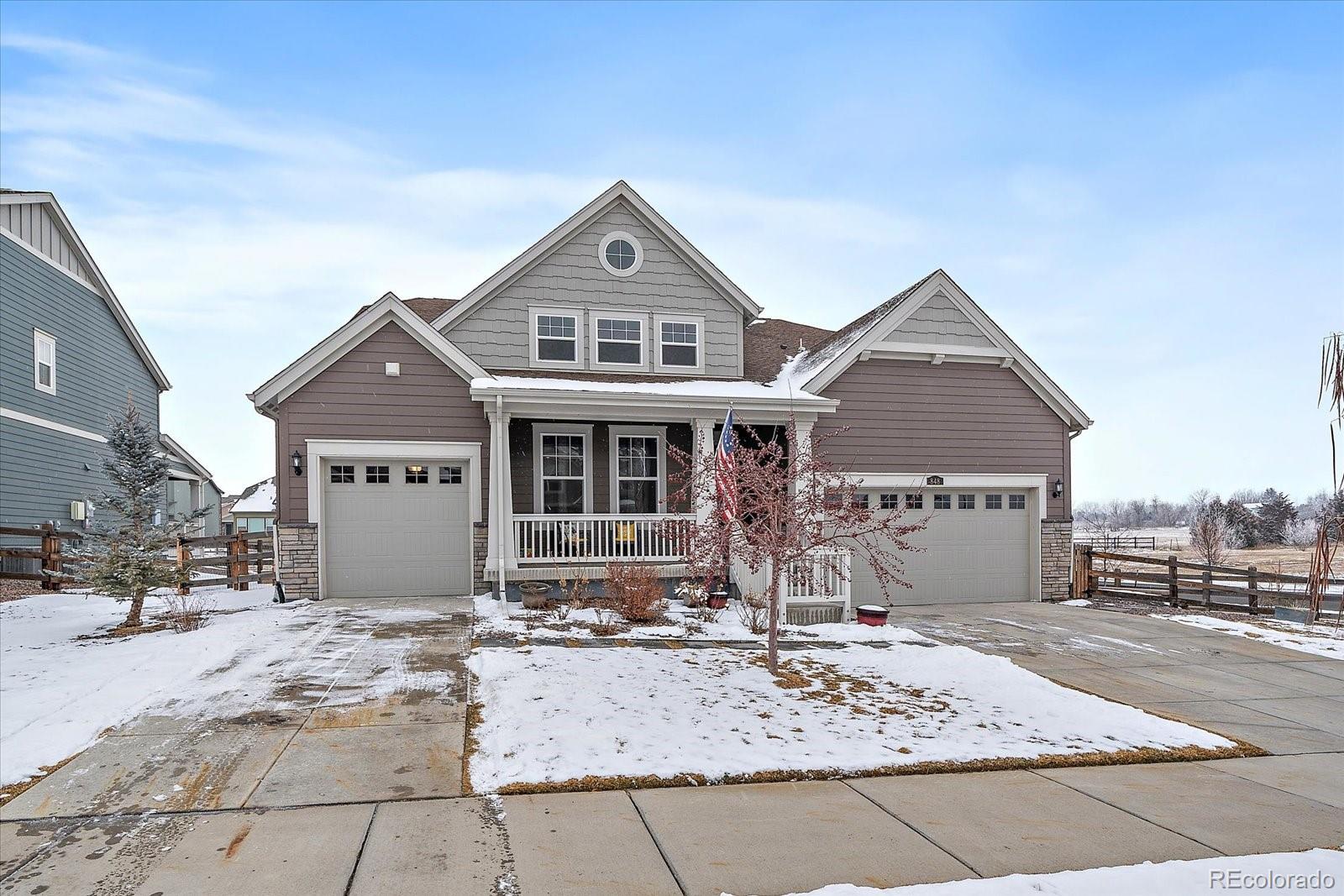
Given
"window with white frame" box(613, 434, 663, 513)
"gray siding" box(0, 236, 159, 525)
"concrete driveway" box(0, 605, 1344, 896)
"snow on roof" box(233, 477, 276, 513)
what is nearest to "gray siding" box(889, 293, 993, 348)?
"window with white frame" box(613, 434, 663, 513)

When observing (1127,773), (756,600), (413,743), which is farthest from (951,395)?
(413,743)

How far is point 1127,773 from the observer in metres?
5.09

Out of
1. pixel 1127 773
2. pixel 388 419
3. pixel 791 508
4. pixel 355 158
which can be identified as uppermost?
pixel 355 158

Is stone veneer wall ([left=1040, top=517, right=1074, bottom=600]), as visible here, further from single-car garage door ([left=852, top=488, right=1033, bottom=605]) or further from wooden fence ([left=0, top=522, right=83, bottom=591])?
wooden fence ([left=0, top=522, right=83, bottom=591])

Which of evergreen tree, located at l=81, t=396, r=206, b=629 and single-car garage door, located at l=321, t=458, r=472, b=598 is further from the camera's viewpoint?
single-car garage door, located at l=321, t=458, r=472, b=598

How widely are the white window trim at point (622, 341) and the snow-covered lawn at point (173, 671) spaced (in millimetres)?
5857

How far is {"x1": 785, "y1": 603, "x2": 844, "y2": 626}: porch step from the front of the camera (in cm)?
1126

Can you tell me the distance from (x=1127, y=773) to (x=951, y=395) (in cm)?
1019

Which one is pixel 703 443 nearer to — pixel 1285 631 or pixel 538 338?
pixel 538 338

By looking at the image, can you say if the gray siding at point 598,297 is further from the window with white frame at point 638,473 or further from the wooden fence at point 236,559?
the wooden fence at point 236,559

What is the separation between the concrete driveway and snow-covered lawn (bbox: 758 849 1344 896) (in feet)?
0.44

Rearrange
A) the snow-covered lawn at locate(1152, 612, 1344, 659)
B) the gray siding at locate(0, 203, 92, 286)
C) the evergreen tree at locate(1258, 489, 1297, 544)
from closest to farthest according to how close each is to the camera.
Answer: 1. the snow-covered lawn at locate(1152, 612, 1344, 659)
2. the gray siding at locate(0, 203, 92, 286)
3. the evergreen tree at locate(1258, 489, 1297, 544)

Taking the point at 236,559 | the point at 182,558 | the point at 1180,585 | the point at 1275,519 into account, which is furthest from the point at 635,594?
the point at 1275,519

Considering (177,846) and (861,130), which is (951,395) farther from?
(177,846)
